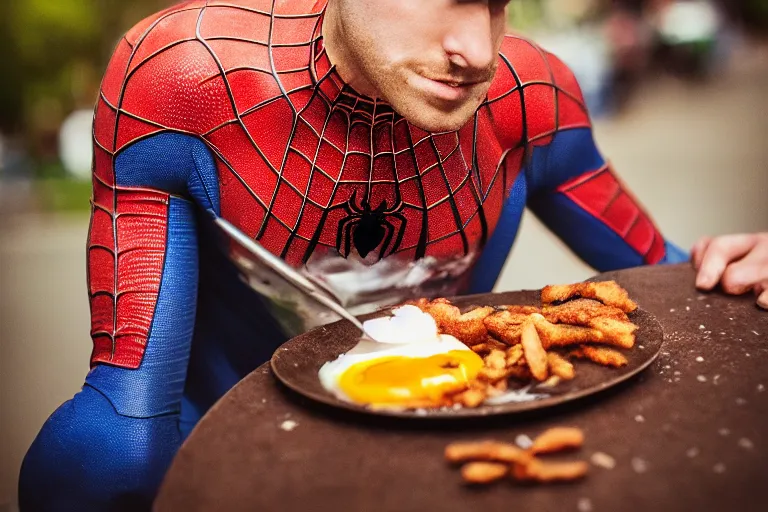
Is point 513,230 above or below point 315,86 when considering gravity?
below

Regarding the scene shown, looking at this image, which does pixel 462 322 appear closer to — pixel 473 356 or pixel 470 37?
pixel 473 356

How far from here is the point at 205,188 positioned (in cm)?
159

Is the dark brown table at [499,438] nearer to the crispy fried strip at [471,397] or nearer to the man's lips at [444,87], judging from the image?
the crispy fried strip at [471,397]

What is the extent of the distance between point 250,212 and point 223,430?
1.95ft

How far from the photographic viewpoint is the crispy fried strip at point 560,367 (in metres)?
1.17

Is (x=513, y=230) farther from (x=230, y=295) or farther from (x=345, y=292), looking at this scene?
(x=230, y=295)

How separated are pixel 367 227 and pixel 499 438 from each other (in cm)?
69

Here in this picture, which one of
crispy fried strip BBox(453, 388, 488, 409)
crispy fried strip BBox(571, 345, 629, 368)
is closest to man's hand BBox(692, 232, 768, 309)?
crispy fried strip BBox(571, 345, 629, 368)

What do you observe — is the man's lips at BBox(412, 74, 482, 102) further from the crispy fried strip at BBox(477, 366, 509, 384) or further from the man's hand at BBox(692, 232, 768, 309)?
the man's hand at BBox(692, 232, 768, 309)

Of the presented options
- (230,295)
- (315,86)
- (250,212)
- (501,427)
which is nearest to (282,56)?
(315,86)

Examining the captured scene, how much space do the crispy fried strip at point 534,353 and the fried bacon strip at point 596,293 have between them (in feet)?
0.81

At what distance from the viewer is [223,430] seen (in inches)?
43.5

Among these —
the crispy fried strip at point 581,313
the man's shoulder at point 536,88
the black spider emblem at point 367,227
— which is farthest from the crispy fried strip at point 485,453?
the man's shoulder at point 536,88

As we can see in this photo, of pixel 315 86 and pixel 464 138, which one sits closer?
pixel 315 86
